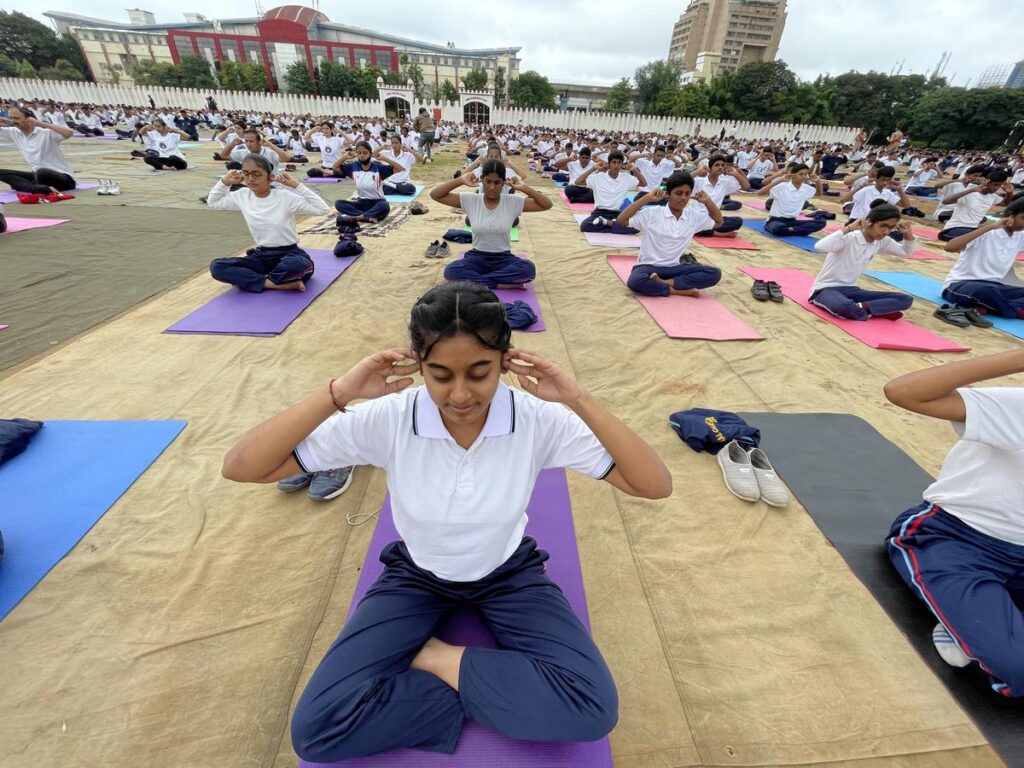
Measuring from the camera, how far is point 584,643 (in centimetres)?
159

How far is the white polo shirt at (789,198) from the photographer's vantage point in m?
8.82

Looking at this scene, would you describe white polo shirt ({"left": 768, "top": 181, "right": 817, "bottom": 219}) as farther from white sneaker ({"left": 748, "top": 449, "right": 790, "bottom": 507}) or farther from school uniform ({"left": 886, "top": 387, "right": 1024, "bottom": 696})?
school uniform ({"left": 886, "top": 387, "right": 1024, "bottom": 696})

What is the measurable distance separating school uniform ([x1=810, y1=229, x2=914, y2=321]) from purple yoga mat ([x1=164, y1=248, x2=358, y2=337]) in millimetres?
5842

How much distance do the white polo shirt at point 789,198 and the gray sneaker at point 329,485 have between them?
986 centimetres

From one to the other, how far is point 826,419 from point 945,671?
198cm

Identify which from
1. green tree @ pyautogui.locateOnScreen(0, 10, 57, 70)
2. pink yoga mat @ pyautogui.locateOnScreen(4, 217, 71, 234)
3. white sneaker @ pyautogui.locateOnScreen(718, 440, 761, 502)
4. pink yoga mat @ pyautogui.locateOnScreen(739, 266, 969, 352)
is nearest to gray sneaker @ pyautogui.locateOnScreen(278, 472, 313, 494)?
white sneaker @ pyautogui.locateOnScreen(718, 440, 761, 502)

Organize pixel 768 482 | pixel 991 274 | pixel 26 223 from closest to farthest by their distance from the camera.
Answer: pixel 768 482, pixel 991 274, pixel 26 223

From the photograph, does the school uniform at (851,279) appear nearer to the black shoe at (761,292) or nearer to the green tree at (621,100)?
the black shoe at (761,292)

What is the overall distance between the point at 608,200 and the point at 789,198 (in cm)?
355

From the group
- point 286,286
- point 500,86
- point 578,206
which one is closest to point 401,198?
point 578,206

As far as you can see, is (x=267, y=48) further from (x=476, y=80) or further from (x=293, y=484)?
(x=293, y=484)

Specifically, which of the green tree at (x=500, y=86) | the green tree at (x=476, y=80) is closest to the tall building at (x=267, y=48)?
the green tree at (x=500, y=86)

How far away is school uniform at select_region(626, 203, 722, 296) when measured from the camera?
18.4 ft

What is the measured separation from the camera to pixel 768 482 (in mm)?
2787
